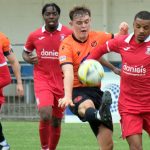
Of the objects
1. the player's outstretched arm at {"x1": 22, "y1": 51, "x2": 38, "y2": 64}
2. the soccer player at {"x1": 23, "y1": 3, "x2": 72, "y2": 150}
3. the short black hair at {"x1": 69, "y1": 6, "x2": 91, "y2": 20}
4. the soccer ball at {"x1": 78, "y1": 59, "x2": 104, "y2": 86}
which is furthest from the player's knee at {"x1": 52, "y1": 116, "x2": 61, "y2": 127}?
the soccer ball at {"x1": 78, "y1": 59, "x2": 104, "y2": 86}

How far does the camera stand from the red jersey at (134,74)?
9.77 metres

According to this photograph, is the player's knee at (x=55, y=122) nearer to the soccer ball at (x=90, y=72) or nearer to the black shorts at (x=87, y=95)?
the black shorts at (x=87, y=95)

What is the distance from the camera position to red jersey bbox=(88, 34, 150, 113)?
9.77 m

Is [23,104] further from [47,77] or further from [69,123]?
[47,77]

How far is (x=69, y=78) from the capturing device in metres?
9.77

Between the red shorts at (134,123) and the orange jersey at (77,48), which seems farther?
the orange jersey at (77,48)

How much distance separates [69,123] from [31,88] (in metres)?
1.62

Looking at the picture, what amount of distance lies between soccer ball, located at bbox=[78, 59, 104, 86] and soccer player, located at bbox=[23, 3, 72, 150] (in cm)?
239

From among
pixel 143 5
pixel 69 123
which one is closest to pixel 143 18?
pixel 69 123

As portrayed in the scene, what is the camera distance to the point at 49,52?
491 inches

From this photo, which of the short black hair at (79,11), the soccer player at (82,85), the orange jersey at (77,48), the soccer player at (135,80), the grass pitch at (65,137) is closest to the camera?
the soccer player at (135,80)

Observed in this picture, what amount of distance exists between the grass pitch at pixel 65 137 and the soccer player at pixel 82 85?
116 inches

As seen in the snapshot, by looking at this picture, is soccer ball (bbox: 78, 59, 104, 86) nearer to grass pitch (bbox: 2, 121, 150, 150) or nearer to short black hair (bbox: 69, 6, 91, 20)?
short black hair (bbox: 69, 6, 91, 20)

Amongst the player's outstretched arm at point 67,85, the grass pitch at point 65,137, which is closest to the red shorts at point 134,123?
the player's outstretched arm at point 67,85
